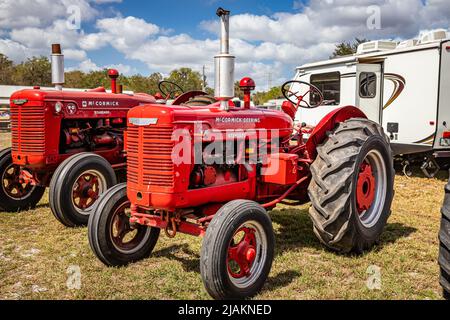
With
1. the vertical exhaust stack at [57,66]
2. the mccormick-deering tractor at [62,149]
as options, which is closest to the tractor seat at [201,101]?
the mccormick-deering tractor at [62,149]

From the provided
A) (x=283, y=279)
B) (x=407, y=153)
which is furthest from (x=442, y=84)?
(x=283, y=279)

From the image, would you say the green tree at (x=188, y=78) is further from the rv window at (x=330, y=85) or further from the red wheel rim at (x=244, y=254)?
the red wheel rim at (x=244, y=254)

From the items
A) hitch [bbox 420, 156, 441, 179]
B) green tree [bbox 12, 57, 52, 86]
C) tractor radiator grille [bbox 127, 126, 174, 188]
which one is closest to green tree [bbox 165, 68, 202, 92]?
green tree [bbox 12, 57, 52, 86]

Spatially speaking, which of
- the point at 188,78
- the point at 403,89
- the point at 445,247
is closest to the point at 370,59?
the point at 403,89

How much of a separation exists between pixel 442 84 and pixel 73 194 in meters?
7.33

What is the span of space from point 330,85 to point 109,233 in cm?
870

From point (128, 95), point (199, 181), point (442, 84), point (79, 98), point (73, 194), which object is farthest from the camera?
point (442, 84)

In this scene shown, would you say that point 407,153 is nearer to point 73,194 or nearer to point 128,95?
point 128,95

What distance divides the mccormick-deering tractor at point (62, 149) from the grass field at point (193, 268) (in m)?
0.55

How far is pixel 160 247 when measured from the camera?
15.1ft

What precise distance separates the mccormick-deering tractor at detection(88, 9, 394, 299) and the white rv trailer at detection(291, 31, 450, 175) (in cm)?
481

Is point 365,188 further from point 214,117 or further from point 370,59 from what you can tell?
point 370,59

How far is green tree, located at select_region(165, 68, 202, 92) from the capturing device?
43975 millimetres

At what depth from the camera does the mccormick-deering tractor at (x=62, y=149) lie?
5488mm
